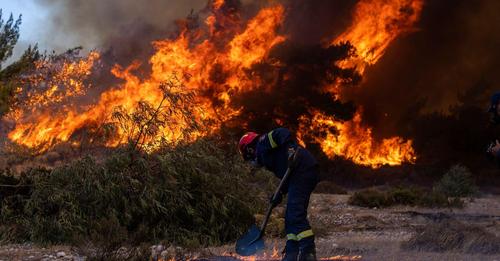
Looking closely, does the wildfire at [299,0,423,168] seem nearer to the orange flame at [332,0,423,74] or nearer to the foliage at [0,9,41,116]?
the orange flame at [332,0,423,74]

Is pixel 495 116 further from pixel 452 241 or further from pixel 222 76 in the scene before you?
pixel 222 76

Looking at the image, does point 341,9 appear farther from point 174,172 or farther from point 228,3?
point 174,172

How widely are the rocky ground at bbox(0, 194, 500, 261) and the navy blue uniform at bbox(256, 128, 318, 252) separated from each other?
0.78m

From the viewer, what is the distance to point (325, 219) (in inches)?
504

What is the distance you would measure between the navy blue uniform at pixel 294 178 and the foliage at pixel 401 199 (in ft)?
31.7

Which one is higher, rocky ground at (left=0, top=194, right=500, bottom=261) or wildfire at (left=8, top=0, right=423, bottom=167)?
wildfire at (left=8, top=0, right=423, bottom=167)

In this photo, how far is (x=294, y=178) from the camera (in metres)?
6.18

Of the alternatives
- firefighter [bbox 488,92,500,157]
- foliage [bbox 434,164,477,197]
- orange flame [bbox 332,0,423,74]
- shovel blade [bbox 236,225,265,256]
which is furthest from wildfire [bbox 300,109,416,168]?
firefighter [bbox 488,92,500,157]

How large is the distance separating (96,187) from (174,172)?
1.33 metres

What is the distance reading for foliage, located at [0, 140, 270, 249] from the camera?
9.24m

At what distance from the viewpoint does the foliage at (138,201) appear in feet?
30.3

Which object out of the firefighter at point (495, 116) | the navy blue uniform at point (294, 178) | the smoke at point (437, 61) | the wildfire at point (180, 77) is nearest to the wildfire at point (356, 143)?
the smoke at point (437, 61)

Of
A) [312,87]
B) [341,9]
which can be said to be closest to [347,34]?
[341,9]

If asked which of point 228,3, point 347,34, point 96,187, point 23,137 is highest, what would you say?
point 228,3
